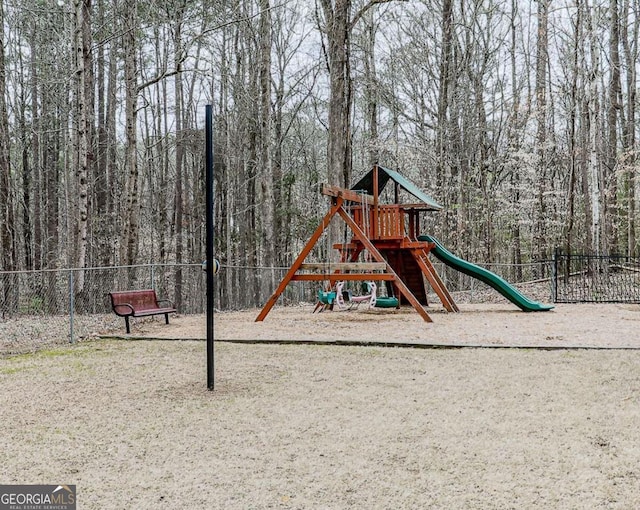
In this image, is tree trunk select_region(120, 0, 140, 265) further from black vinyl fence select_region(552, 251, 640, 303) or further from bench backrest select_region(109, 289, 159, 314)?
black vinyl fence select_region(552, 251, 640, 303)

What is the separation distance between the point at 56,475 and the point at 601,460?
349 centimetres

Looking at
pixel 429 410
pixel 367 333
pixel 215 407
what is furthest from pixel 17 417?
pixel 367 333

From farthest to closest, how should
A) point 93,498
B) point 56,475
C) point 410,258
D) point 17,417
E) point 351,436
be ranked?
point 410,258 → point 17,417 → point 351,436 → point 56,475 → point 93,498

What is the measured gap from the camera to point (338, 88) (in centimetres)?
1684

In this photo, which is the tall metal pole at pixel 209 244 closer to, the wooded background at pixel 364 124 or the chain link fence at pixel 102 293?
the chain link fence at pixel 102 293

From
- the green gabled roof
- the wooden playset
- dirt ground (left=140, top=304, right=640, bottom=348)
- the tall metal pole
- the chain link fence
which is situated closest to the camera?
the tall metal pole

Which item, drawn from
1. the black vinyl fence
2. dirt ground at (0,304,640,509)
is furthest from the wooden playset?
the black vinyl fence

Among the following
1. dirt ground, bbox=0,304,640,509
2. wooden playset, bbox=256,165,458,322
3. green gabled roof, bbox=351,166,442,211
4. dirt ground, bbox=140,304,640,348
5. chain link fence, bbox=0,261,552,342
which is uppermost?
green gabled roof, bbox=351,166,442,211

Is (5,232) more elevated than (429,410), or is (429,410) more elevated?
(5,232)

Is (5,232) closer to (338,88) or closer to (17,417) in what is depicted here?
(338,88)

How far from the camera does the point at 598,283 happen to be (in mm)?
17891

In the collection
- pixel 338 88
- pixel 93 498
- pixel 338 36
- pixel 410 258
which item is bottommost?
pixel 93 498

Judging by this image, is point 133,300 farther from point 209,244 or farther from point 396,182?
point 396,182

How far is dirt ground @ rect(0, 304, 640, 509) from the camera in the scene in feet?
11.1
